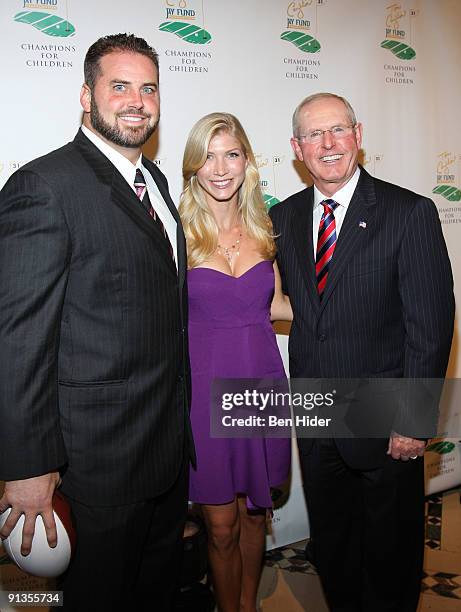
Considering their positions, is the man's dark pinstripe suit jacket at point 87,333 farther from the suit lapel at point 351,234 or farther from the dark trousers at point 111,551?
the suit lapel at point 351,234

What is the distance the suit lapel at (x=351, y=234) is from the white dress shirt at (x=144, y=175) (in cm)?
55

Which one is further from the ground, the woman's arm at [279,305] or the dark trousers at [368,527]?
the woman's arm at [279,305]

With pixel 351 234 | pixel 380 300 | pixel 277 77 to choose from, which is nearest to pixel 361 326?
pixel 380 300

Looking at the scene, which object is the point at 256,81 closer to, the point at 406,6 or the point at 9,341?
the point at 406,6

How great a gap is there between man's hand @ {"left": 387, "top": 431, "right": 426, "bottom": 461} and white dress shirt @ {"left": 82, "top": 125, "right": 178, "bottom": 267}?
99cm

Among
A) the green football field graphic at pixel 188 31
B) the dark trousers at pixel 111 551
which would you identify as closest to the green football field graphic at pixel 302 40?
the green football field graphic at pixel 188 31

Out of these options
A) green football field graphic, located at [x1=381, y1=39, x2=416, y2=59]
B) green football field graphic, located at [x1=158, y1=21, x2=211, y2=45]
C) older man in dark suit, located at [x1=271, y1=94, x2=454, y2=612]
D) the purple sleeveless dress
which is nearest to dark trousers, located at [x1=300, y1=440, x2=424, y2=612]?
older man in dark suit, located at [x1=271, y1=94, x2=454, y2=612]

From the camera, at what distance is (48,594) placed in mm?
2562

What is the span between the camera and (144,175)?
2.08m

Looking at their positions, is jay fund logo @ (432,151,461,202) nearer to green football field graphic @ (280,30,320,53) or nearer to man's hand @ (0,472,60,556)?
green football field graphic @ (280,30,320,53)

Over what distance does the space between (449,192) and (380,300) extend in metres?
1.94

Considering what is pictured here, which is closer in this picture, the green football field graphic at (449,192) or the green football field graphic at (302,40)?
the green football field graphic at (302,40)

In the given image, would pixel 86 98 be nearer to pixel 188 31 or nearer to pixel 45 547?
pixel 188 31

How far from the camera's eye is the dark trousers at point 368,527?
7.34 feet
